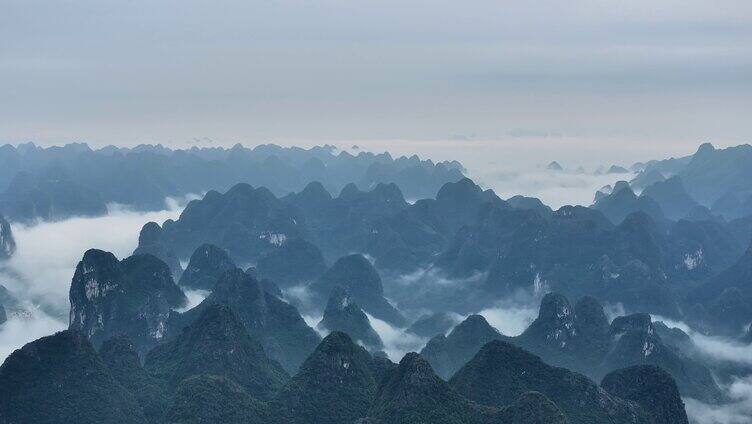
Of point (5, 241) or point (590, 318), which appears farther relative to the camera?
point (5, 241)

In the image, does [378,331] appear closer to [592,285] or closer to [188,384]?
[592,285]

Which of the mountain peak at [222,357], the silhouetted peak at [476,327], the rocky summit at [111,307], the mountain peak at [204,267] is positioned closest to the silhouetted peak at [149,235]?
the mountain peak at [204,267]

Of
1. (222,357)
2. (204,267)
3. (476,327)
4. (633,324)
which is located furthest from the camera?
(204,267)

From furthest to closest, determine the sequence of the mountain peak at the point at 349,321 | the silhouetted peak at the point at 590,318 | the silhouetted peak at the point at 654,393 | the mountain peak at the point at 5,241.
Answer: the mountain peak at the point at 5,241
the mountain peak at the point at 349,321
the silhouetted peak at the point at 590,318
the silhouetted peak at the point at 654,393

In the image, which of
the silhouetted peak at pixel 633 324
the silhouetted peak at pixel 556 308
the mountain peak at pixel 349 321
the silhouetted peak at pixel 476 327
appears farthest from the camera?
the mountain peak at pixel 349 321

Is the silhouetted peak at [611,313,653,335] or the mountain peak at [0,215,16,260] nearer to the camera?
the silhouetted peak at [611,313,653,335]

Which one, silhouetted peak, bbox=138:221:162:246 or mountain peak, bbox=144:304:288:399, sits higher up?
silhouetted peak, bbox=138:221:162:246

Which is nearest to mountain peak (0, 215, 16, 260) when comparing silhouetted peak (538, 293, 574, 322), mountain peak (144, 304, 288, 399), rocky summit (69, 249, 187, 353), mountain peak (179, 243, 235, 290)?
mountain peak (179, 243, 235, 290)

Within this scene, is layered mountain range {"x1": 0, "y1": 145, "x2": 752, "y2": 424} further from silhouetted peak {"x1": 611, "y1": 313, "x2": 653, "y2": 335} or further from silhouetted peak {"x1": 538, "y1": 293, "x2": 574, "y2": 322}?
silhouetted peak {"x1": 611, "y1": 313, "x2": 653, "y2": 335}

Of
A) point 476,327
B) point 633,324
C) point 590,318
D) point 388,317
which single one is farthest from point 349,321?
point 633,324

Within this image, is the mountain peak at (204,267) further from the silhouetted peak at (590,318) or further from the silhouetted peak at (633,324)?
the silhouetted peak at (633,324)

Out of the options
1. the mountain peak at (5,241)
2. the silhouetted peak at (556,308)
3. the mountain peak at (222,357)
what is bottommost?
the mountain peak at (222,357)

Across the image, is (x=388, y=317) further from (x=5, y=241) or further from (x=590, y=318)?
(x=5, y=241)
